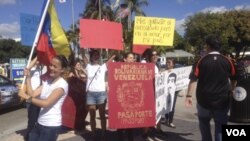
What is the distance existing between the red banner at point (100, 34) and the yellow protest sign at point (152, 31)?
757 mm

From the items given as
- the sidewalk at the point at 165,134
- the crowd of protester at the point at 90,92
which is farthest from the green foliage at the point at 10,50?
the crowd of protester at the point at 90,92

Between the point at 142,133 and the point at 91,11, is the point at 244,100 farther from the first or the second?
the point at 91,11

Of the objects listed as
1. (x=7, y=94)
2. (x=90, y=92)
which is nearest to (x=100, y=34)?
(x=90, y=92)

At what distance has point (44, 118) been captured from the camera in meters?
4.43

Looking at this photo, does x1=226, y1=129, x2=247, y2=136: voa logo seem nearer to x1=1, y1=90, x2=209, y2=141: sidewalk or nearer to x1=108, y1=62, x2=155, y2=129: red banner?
x1=108, y1=62, x2=155, y2=129: red banner

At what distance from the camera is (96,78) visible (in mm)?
7363

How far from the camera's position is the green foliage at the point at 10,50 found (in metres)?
75.4

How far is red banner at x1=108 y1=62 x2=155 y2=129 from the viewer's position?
674 cm

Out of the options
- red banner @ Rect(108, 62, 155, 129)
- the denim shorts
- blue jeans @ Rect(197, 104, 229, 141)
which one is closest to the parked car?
the denim shorts

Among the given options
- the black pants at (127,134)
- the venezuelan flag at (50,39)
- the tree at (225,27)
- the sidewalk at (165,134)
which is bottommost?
the sidewalk at (165,134)

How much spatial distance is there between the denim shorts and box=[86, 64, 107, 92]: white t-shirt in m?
0.08

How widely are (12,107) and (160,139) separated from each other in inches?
332

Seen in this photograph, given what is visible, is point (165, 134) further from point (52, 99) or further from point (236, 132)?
point (52, 99)

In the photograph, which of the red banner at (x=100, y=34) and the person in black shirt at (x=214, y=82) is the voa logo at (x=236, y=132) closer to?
the person in black shirt at (x=214, y=82)
